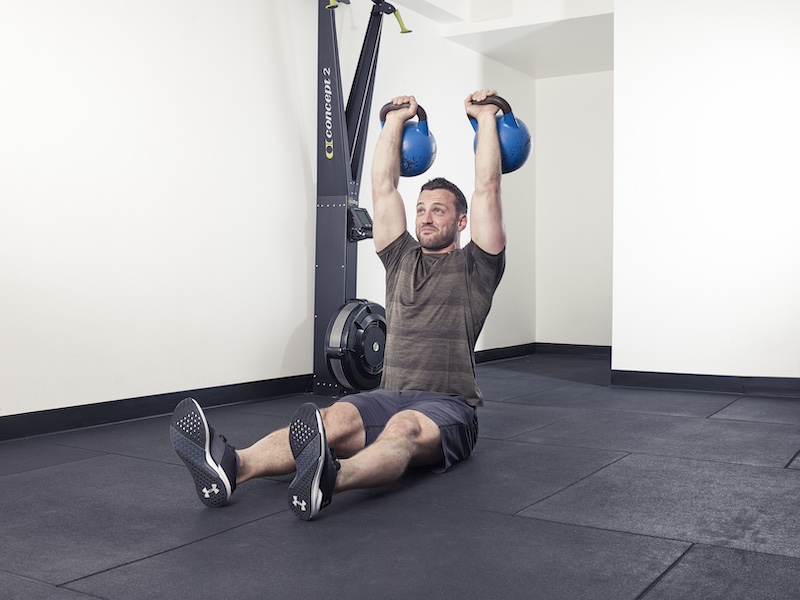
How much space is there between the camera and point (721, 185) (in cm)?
490

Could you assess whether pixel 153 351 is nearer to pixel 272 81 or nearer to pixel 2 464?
pixel 2 464

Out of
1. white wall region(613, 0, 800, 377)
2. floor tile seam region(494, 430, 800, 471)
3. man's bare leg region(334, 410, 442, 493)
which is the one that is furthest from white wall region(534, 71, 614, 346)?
man's bare leg region(334, 410, 442, 493)

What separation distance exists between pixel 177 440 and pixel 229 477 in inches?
7.4

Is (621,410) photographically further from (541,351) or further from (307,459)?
(541,351)

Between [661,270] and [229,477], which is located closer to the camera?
[229,477]

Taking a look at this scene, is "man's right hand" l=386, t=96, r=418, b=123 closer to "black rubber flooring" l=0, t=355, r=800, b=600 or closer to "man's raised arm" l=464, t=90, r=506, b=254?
"man's raised arm" l=464, t=90, r=506, b=254

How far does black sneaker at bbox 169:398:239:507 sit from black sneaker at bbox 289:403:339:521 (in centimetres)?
24

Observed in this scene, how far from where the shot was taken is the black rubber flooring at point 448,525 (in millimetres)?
1766

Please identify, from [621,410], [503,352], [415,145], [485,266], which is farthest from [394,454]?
[503,352]

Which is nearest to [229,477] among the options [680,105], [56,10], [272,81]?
[56,10]

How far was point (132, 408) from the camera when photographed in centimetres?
389

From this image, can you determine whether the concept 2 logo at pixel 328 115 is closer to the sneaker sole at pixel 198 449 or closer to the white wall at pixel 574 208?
the sneaker sole at pixel 198 449

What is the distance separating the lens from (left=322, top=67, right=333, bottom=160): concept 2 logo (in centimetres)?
468

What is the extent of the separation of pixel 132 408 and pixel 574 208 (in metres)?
4.63
